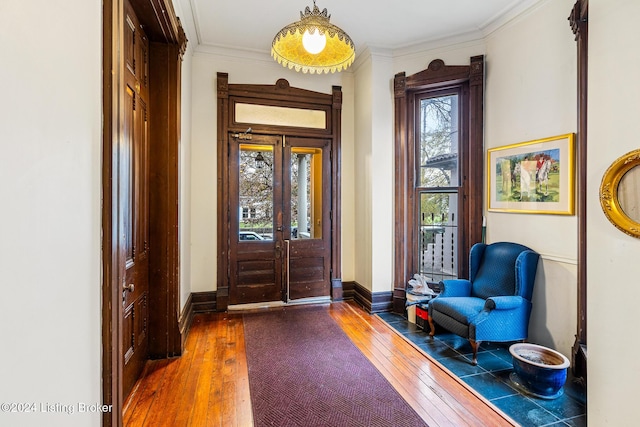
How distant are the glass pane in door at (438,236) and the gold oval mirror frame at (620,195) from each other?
2.23 meters

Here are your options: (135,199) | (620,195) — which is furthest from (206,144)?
(620,195)

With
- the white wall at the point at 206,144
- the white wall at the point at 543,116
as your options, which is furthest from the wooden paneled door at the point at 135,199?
the white wall at the point at 543,116

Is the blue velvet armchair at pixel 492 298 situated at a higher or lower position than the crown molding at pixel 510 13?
lower

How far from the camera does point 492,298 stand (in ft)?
9.05

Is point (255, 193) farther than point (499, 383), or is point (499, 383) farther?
point (255, 193)

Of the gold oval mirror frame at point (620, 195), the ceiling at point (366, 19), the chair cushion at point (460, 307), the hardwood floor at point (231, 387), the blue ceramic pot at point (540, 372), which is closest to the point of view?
the gold oval mirror frame at point (620, 195)

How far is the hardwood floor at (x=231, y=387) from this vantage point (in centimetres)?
200

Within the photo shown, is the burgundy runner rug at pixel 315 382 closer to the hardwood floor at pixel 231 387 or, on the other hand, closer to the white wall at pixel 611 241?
the hardwood floor at pixel 231 387

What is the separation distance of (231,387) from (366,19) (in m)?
3.92

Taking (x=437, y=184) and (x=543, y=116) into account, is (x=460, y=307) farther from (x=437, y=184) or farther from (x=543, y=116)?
(x=543, y=116)
